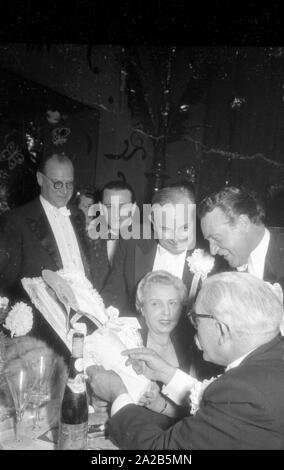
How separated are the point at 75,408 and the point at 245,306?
2.38 feet

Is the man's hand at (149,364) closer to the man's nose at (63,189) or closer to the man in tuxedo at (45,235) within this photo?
the man in tuxedo at (45,235)

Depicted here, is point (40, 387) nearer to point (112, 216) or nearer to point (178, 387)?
point (178, 387)

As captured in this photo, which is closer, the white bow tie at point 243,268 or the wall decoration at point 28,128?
the white bow tie at point 243,268

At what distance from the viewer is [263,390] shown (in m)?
1.36

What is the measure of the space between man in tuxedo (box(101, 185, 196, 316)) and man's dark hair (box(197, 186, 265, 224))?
0.73ft

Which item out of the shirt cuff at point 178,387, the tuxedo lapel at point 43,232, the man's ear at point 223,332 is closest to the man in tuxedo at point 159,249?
the tuxedo lapel at point 43,232

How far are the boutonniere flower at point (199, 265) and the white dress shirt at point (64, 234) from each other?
3.09ft

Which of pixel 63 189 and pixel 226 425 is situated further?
pixel 63 189

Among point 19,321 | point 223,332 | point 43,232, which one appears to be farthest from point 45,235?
point 223,332

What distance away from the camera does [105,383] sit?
1.69m

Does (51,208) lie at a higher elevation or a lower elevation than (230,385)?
higher

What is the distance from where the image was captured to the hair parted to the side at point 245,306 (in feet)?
4.96

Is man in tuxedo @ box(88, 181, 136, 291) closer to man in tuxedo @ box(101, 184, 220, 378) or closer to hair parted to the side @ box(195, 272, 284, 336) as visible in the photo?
man in tuxedo @ box(101, 184, 220, 378)

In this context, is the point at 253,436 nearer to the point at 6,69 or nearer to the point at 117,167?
the point at 6,69
